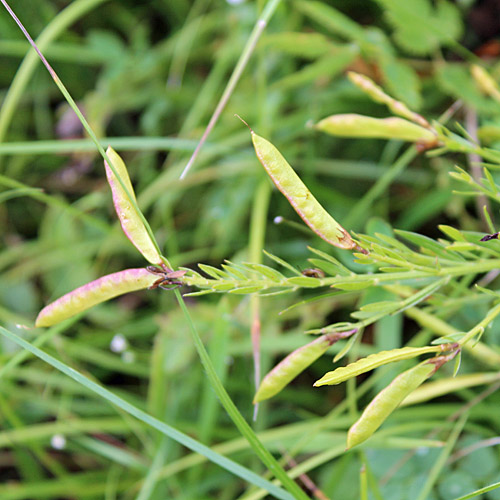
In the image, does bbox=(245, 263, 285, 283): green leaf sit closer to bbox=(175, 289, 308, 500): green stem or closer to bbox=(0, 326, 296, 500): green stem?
bbox=(175, 289, 308, 500): green stem

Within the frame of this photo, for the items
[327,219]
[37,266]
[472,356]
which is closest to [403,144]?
[472,356]

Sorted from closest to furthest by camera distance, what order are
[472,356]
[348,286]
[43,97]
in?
[348,286], [472,356], [43,97]

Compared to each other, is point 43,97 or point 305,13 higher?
point 305,13

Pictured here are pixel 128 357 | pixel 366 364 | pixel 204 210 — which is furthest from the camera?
pixel 204 210

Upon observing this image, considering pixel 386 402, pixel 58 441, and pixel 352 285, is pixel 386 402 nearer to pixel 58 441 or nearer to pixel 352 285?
pixel 352 285

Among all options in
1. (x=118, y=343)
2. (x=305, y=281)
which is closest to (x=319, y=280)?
(x=305, y=281)

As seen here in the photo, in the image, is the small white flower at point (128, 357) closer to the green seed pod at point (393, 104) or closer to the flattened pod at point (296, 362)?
the flattened pod at point (296, 362)

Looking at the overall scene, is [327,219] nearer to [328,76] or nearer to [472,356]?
[472,356]
